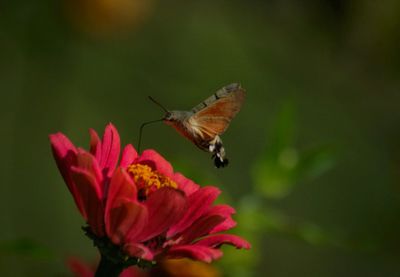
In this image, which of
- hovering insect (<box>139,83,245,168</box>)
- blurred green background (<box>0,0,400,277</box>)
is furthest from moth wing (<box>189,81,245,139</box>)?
blurred green background (<box>0,0,400,277</box>)

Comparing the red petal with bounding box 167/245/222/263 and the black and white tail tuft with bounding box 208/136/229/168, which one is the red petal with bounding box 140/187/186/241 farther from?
the black and white tail tuft with bounding box 208/136/229/168

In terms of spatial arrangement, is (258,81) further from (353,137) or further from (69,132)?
(69,132)

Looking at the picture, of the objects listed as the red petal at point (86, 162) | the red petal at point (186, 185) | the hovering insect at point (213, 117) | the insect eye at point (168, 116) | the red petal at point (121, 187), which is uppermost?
the hovering insect at point (213, 117)

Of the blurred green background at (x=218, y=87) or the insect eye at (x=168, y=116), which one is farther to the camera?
the blurred green background at (x=218, y=87)

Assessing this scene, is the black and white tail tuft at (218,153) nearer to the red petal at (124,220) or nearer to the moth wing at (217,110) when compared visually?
the moth wing at (217,110)

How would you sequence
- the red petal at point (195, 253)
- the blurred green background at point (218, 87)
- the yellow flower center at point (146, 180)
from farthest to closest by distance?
the blurred green background at point (218, 87) → the yellow flower center at point (146, 180) → the red petal at point (195, 253)

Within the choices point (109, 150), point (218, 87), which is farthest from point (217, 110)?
point (218, 87)

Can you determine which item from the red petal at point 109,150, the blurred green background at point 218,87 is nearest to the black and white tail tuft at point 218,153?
the red petal at point 109,150

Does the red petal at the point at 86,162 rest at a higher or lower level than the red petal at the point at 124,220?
higher
